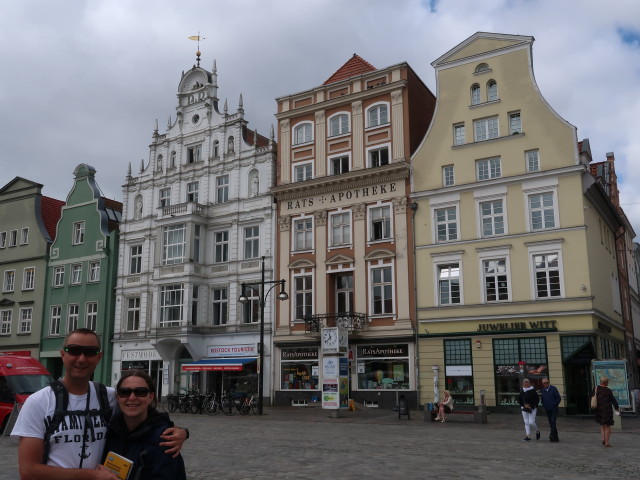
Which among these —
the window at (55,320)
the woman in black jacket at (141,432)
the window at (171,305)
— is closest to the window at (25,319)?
the window at (55,320)

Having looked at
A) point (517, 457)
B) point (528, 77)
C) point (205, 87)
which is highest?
point (205, 87)

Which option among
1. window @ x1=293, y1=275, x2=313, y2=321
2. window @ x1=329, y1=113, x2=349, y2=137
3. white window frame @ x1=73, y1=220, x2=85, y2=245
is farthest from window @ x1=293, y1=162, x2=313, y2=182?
white window frame @ x1=73, y1=220, x2=85, y2=245

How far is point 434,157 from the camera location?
3428cm

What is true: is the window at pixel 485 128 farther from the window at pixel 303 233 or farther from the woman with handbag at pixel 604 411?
the woman with handbag at pixel 604 411

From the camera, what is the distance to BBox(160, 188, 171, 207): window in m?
43.6

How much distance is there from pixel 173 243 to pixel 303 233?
881cm

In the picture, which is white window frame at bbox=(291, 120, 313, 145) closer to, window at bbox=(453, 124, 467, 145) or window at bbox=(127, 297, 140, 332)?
window at bbox=(453, 124, 467, 145)

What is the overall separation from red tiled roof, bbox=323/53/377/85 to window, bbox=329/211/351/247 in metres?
8.10

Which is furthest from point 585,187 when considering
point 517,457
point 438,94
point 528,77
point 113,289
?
A: point 113,289

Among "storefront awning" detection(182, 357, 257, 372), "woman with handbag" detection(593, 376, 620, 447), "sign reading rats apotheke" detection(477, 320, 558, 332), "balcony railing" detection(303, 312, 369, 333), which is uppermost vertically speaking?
"balcony railing" detection(303, 312, 369, 333)

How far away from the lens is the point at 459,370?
31.7m

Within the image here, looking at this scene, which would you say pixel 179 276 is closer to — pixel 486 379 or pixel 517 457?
pixel 486 379

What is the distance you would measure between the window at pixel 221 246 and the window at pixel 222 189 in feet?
7.09

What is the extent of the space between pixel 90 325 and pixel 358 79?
2396 centimetres
